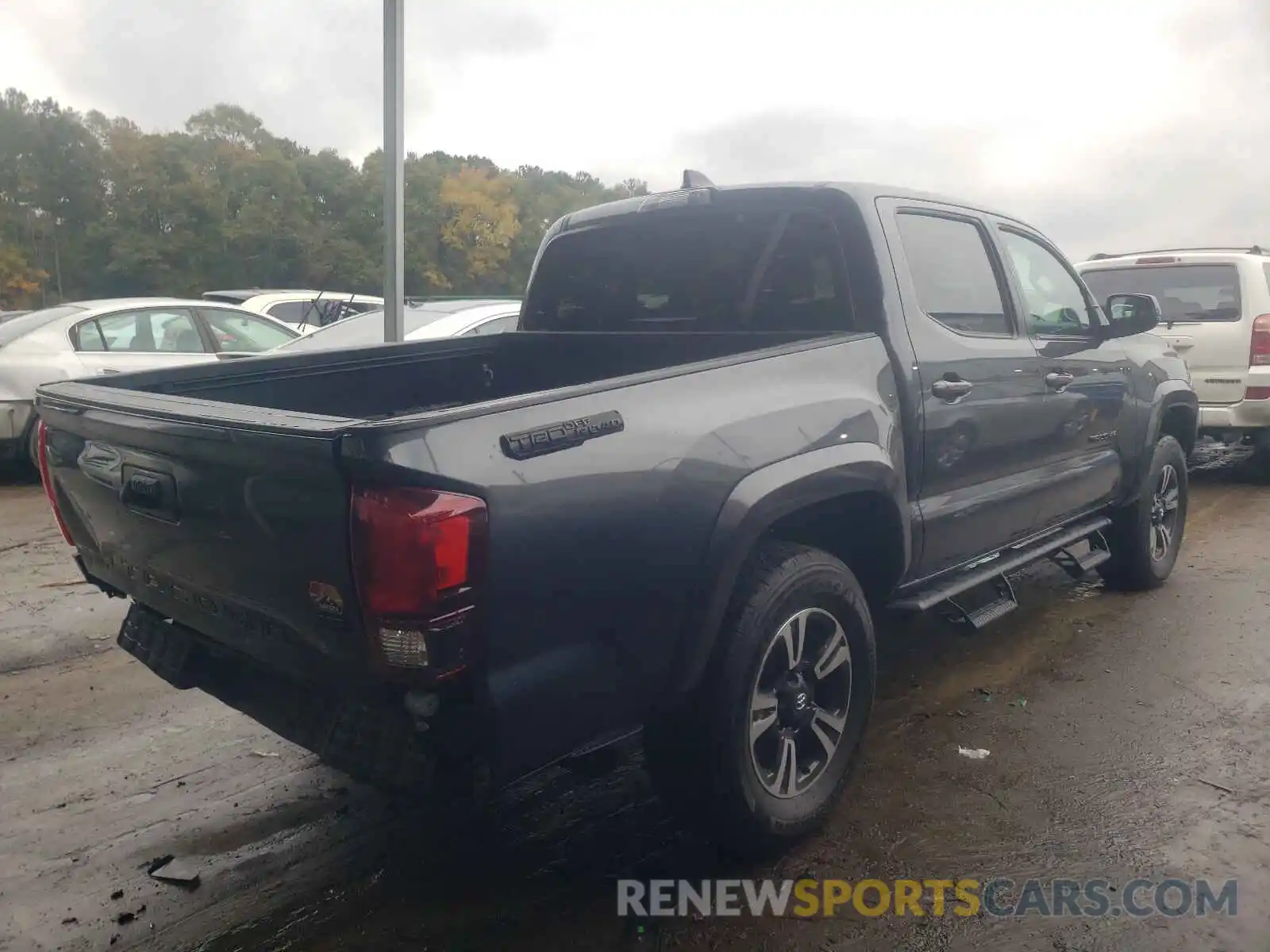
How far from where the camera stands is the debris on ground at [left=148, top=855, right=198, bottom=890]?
281cm

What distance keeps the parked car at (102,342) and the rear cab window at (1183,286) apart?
711cm

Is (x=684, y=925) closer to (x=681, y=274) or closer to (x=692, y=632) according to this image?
(x=692, y=632)

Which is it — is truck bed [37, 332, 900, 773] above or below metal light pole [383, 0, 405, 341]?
below

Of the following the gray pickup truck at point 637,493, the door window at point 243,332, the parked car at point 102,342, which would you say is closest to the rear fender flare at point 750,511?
the gray pickup truck at point 637,493

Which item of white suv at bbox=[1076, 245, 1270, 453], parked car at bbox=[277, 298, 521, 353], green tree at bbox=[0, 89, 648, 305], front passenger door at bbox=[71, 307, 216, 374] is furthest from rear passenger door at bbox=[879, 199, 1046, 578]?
green tree at bbox=[0, 89, 648, 305]

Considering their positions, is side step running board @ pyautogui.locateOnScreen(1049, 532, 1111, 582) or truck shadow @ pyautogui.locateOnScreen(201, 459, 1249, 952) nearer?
truck shadow @ pyautogui.locateOnScreen(201, 459, 1249, 952)

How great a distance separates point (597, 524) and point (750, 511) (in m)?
0.52

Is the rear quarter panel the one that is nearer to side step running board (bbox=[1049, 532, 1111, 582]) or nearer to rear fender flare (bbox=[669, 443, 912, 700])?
rear fender flare (bbox=[669, 443, 912, 700])

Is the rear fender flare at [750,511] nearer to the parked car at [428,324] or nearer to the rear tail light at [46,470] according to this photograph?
the rear tail light at [46,470]

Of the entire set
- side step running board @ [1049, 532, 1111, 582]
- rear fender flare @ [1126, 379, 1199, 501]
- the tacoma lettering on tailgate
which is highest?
the tacoma lettering on tailgate

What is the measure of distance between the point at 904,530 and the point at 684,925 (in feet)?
4.67

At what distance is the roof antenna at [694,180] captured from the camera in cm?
395

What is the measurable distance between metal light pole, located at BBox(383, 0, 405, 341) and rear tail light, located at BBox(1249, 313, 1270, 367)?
6.40m

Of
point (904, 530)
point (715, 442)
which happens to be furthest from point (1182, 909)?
point (715, 442)
